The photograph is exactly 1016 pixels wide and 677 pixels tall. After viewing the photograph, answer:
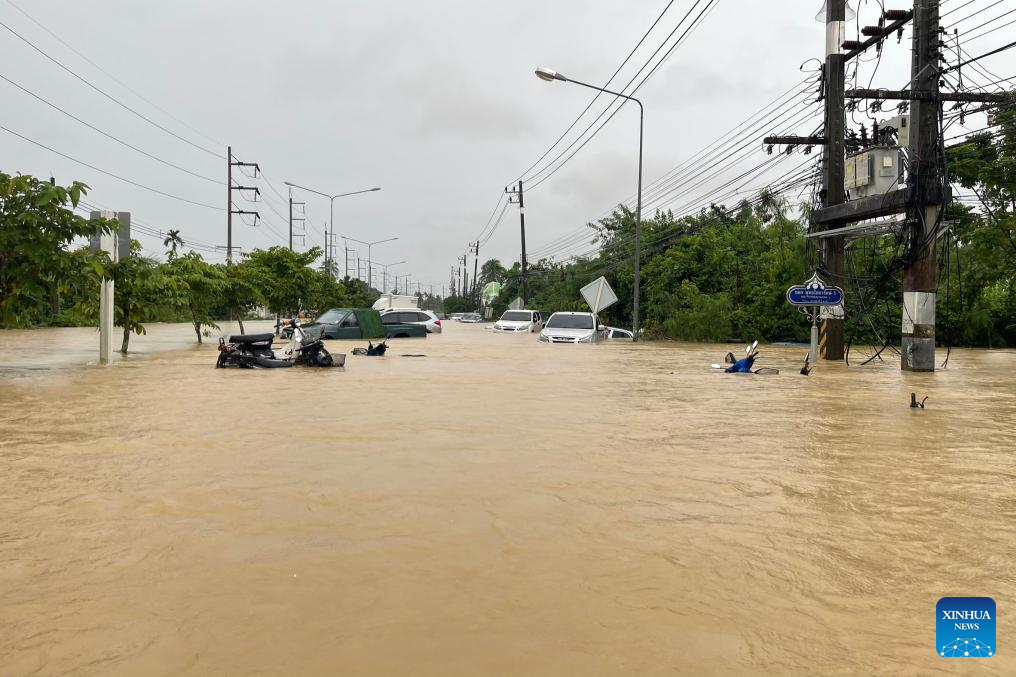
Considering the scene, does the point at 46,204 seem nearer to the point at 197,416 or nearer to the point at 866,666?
the point at 197,416

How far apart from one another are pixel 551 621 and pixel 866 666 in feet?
4.09

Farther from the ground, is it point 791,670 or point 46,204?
point 46,204

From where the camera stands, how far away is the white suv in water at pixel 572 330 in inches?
1090

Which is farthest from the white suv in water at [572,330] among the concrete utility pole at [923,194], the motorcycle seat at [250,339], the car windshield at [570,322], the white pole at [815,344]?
the motorcycle seat at [250,339]

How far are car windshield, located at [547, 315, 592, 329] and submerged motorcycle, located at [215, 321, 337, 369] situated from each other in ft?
40.5

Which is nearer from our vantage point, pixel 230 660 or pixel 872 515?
pixel 230 660

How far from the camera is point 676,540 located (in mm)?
4668

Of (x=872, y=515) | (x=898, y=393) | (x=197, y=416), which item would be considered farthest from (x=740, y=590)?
(x=898, y=393)

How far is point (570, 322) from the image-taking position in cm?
2909

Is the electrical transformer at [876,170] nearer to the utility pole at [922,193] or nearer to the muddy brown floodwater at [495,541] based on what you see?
the utility pole at [922,193]

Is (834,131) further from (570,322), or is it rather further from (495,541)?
(495,541)

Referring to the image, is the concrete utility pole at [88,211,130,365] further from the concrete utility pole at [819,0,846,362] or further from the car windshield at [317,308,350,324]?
the concrete utility pole at [819,0,846,362]

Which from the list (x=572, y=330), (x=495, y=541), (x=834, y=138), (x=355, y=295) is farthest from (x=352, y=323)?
(x=355, y=295)

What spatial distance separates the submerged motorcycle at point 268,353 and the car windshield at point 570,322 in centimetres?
1234
